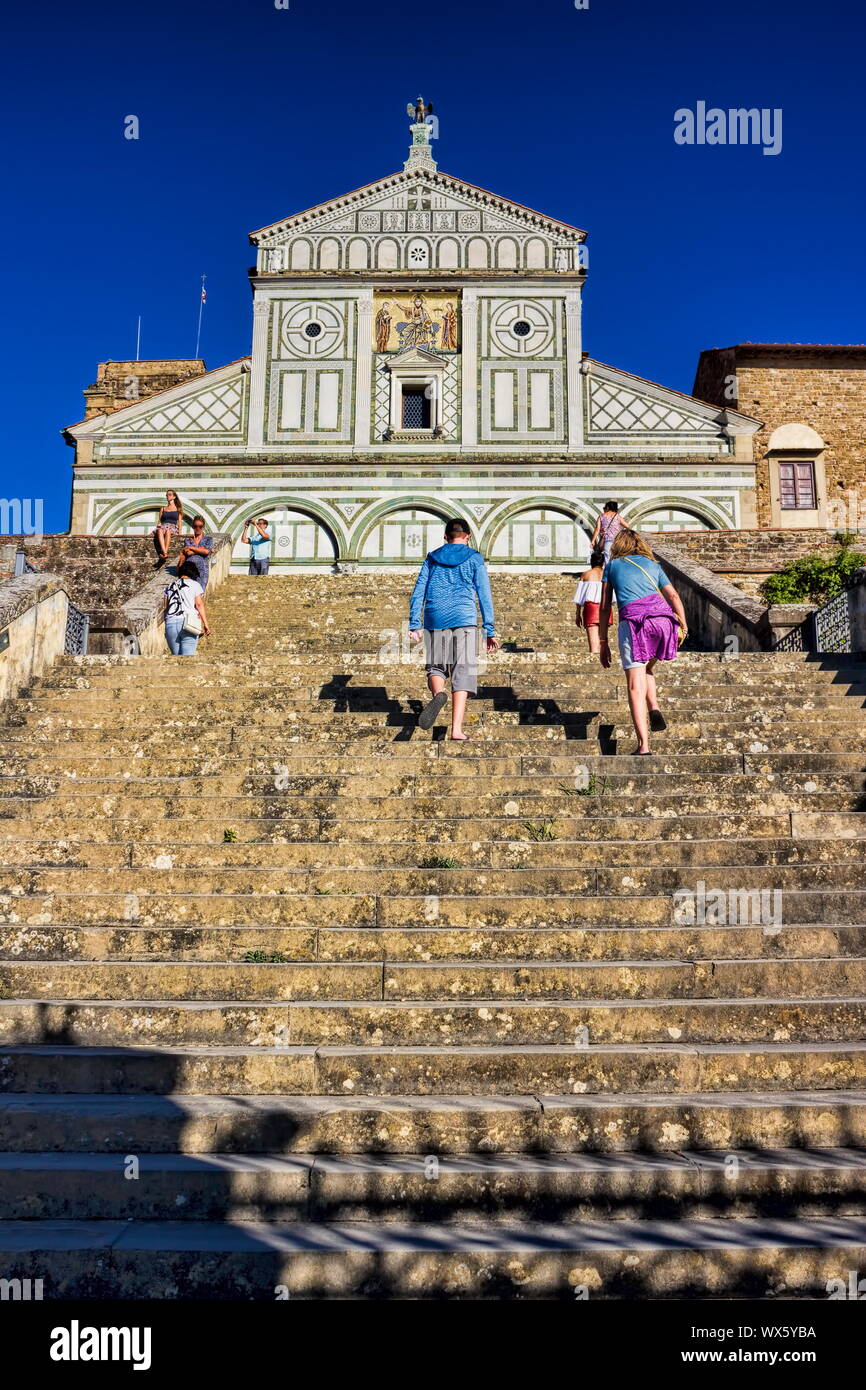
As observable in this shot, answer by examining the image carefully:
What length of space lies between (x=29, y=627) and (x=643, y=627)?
4864mm

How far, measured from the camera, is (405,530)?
2369cm

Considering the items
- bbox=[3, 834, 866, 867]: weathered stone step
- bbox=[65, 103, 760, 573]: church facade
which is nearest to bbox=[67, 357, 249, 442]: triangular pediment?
bbox=[65, 103, 760, 573]: church facade

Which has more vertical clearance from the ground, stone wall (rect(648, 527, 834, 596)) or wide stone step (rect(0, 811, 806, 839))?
stone wall (rect(648, 527, 834, 596))

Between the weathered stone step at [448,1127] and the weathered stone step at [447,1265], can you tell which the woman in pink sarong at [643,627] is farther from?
the weathered stone step at [447,1265]

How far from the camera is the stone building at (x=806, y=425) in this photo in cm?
2623

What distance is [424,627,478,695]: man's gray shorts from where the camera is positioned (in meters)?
7.04

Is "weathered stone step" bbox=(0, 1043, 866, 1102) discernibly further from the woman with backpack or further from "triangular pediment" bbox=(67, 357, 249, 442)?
"triangular pediment" bbox=(67, 357, 249, 442)

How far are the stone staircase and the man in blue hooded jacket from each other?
16.3 inches

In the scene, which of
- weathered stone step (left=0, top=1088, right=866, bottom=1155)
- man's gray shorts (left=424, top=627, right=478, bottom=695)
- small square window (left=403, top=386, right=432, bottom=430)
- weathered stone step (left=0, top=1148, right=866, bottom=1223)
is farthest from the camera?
small square window (left=403, top=386, right=432, bottom=430)

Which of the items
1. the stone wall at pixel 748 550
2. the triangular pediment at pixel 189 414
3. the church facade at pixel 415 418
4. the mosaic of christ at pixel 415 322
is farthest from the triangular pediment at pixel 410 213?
the stone wall at pixel 748 550

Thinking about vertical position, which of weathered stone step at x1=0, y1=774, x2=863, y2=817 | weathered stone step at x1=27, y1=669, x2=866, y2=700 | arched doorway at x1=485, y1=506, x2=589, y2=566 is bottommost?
weathered stone step at x1=0, y1=774, x2=863, y2=817

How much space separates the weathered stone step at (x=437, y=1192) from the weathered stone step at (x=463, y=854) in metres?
2.20
